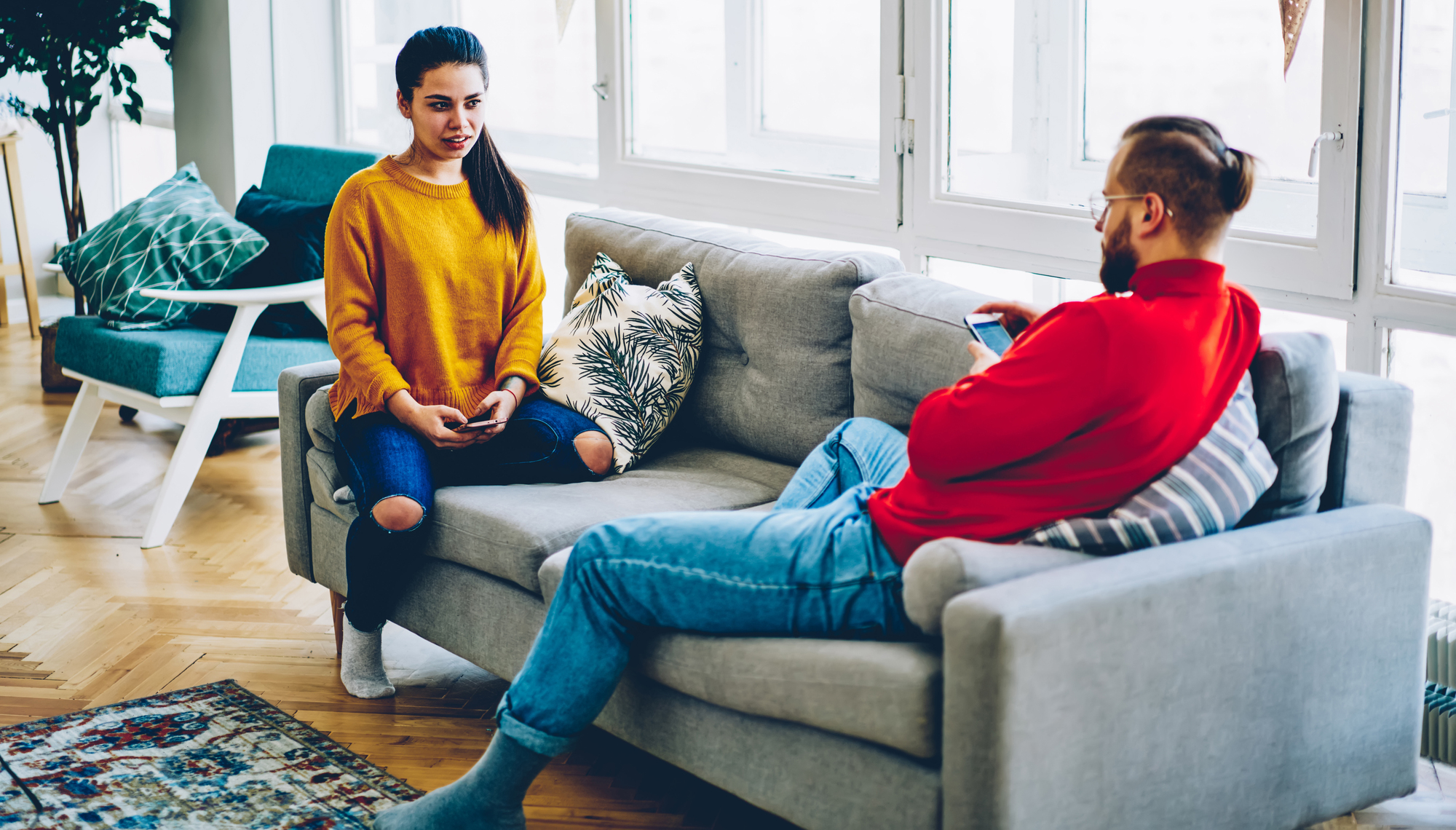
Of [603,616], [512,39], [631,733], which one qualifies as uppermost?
[512,39]

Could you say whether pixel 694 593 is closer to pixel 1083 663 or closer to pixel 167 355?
pixel 1083 663

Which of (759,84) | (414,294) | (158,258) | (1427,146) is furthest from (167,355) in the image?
(1427,146)

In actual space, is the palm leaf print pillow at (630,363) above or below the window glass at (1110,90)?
below

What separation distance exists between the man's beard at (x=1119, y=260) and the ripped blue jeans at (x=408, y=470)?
1.17 meters

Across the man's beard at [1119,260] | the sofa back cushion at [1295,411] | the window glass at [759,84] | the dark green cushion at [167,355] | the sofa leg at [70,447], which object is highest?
the window glass at [759,84]

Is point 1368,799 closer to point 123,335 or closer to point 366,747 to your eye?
point 366,747

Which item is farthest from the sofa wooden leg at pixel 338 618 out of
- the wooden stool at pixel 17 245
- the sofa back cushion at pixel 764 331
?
the wooden stool at pixel 17 245

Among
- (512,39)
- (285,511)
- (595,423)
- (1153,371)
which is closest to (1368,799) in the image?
(1153,371)

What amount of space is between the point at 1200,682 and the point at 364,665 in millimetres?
1592

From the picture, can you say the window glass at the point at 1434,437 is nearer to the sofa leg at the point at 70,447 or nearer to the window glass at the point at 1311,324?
the window glass at the point at 1311,324

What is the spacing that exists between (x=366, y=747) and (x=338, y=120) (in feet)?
12.4

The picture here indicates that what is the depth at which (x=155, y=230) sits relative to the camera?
381 centimetres

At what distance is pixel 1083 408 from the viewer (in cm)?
154

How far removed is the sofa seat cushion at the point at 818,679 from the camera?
1.58 metres
